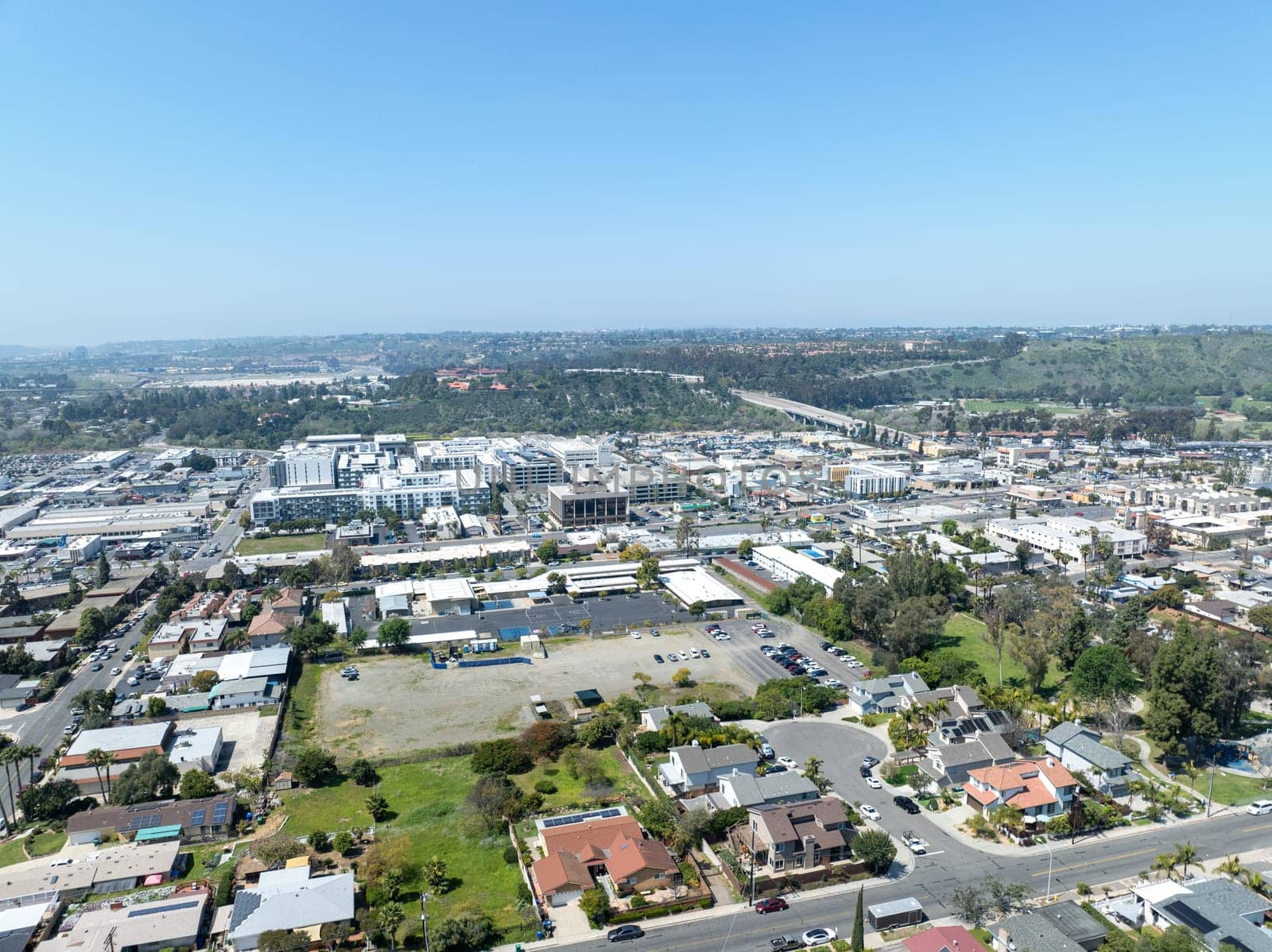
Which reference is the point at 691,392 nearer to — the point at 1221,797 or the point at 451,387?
the point at 451,387

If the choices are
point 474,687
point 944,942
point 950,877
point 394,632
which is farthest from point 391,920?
point 394,632

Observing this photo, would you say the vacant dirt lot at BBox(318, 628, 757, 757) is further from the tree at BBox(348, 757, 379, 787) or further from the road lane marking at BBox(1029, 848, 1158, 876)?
the road lane marking at BBox(1029, 848, 1158, 876)

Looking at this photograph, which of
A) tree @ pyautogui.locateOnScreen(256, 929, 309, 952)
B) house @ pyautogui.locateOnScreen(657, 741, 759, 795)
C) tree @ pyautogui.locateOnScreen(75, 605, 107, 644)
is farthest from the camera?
tree @ pyautogui.locateOnScreen(75, 605, 107, 644)

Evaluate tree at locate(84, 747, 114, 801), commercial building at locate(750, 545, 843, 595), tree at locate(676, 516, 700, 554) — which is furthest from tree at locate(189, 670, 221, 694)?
commercial building at locate(750, 545, 843, 595)

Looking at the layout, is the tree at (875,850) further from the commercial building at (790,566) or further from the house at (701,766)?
the commercial building at (790,566)

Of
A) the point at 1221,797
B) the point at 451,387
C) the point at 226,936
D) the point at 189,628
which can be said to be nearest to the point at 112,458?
the point at 451,387
